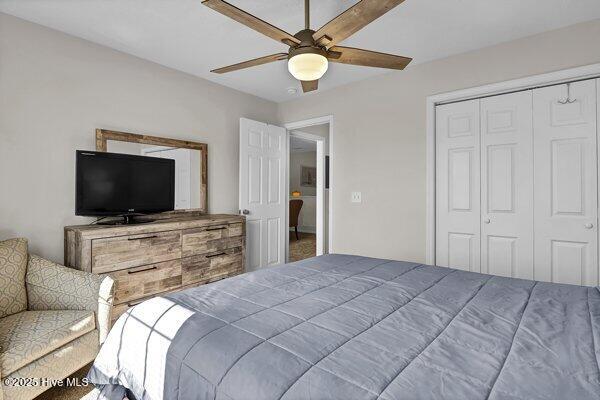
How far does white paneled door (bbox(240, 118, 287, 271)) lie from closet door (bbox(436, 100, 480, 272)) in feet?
6.46

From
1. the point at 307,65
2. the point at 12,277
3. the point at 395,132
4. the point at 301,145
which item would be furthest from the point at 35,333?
the point at 301,145

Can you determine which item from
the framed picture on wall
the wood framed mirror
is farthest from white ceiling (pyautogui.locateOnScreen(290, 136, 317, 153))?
the wood framed mirror

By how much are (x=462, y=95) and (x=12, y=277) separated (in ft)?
12.1

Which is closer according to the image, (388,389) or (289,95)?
(388,389)

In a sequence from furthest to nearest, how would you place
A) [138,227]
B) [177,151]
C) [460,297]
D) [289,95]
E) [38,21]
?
[289,95] → [177,151] → [138,227] → [38,21] → [460,297]

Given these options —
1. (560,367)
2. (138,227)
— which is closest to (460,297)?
(560,367)

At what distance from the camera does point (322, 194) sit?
16.2ft

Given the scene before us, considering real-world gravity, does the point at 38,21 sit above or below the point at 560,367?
above

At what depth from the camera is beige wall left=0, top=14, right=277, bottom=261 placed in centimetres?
222

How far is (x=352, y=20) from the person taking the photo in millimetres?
1542

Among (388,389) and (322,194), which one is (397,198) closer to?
(322,194)

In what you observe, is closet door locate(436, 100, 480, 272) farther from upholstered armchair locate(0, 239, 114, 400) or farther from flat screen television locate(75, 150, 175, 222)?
upholstered armchair locate(0, 239, 114, 400)

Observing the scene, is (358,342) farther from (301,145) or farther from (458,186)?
(301,145)

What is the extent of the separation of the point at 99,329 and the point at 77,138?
1.57 meters
